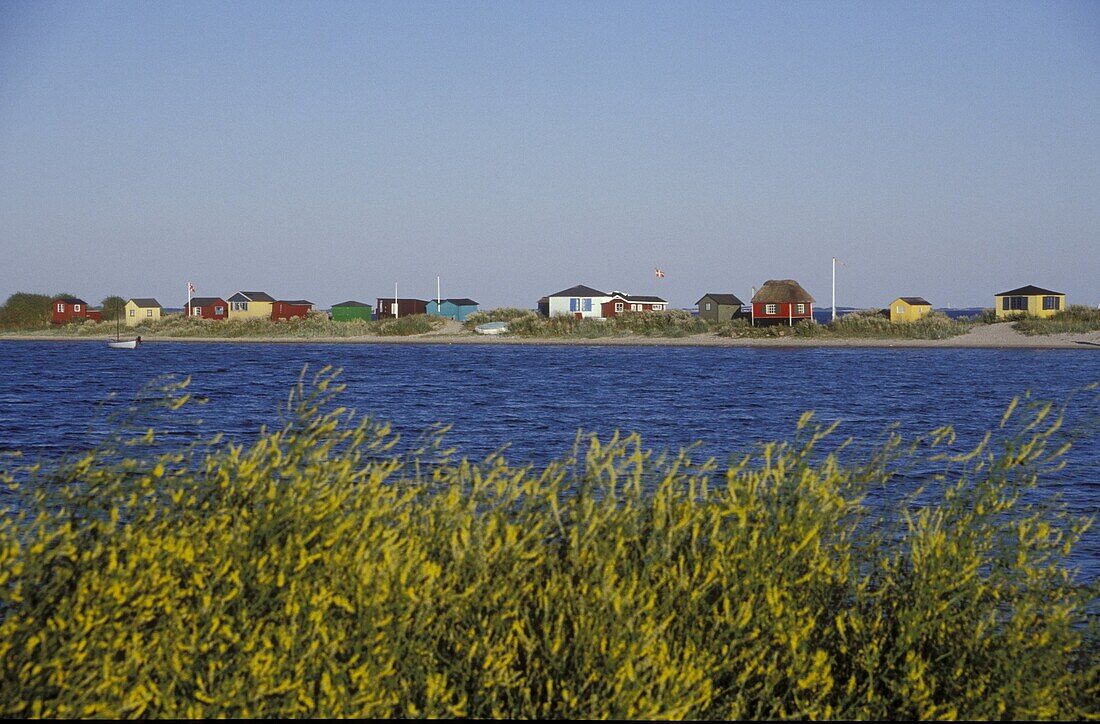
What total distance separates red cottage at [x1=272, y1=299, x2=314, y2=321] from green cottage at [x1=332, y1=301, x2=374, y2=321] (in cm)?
417

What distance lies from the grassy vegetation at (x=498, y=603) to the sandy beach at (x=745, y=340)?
88.2 meters

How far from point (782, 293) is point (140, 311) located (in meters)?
80.3

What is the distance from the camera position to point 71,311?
438ft

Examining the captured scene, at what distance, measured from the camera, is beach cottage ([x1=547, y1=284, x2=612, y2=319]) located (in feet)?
389

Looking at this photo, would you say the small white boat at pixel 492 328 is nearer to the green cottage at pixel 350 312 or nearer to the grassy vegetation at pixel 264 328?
the grassy vegetation at pixel 264 328

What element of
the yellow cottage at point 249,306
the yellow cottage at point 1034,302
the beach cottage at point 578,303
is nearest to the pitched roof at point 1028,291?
the yellow cottage at point 1034,302

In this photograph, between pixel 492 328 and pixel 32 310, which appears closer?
pixel 492 328

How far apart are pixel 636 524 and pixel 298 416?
2674mm

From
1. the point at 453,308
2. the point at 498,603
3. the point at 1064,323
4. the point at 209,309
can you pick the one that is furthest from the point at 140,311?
the point at 498,603

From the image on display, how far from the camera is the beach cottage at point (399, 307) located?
127312mm

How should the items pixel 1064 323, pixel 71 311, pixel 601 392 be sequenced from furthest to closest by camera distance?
pixel 71 311 < pixel 1064 323 < pixel 601 392

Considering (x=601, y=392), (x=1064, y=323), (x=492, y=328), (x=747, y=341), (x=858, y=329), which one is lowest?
(x=601, y=392)

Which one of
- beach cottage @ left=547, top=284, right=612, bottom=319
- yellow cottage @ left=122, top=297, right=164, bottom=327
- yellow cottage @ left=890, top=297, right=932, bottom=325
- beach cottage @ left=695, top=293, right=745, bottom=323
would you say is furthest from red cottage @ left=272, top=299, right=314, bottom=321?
yellow cottage @ left=890, top=297, right=932, bottom=325

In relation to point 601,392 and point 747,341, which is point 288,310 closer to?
point 747,341
